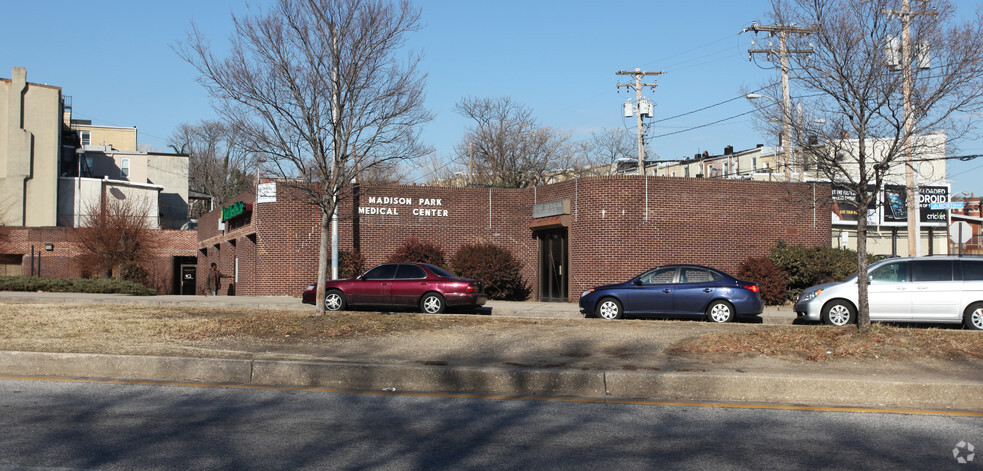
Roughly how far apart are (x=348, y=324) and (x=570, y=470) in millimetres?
8064

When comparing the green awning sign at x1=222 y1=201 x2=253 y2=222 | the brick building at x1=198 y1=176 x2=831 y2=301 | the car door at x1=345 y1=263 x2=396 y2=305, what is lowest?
the car door at x1=345 y1=263 x2=396 y2=305

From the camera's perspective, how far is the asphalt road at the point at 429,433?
20.2 ft

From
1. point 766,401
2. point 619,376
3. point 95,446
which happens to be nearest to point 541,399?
point 619,376

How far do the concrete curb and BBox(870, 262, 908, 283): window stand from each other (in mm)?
9283

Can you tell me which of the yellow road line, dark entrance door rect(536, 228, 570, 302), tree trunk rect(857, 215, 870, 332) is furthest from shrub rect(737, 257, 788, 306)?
the yellow road line

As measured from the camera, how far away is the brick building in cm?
2625

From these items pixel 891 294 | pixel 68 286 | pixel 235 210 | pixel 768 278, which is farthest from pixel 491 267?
pixel 68 286

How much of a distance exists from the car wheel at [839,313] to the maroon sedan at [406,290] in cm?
809

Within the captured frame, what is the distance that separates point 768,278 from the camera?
984 inches

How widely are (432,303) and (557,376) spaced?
38.5 feet

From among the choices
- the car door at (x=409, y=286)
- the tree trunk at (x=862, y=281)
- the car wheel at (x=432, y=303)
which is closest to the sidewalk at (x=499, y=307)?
the car wheel at (x=432, y=303)

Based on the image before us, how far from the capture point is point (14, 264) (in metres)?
48.8

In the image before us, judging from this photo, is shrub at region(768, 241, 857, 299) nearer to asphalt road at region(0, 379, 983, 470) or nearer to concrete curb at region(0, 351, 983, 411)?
concrete curb at region(0, 351, 983, 411)

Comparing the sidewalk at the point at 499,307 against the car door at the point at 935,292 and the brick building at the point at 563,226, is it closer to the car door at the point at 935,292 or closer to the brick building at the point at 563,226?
the brick building at the point at 563,226
